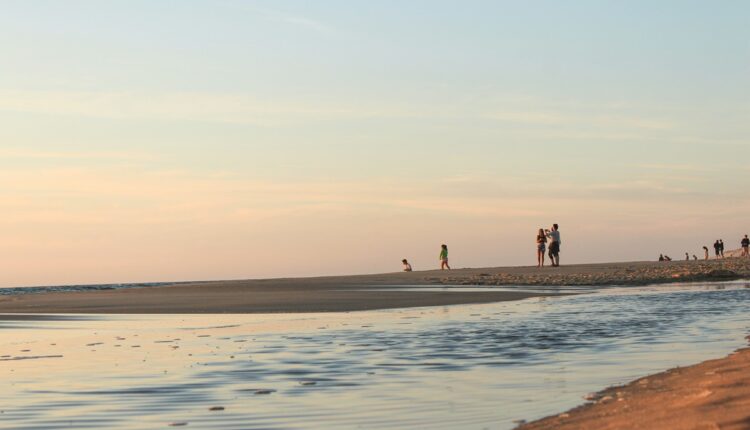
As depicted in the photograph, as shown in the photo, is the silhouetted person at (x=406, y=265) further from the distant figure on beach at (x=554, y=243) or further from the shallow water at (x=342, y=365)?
the shallow water at (x=342, y=365)

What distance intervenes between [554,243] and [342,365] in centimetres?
3787

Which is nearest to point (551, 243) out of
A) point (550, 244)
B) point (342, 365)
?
point (550, 244)

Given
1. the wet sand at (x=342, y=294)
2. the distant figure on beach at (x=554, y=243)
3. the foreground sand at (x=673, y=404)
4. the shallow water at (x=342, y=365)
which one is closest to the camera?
the foreground sand at (x=673, y=404)

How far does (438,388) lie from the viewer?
11.0 metres

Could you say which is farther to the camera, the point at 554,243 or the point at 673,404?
the point at 554,243

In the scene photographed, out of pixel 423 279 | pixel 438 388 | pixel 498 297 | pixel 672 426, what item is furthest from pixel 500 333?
pixel 423 279

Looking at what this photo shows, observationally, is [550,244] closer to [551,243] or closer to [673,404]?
[551,243]

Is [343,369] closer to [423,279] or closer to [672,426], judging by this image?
[672,426]

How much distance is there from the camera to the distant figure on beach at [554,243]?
163ft

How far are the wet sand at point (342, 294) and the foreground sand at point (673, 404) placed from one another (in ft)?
51.1

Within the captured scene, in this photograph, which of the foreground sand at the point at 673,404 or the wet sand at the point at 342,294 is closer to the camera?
the foreground sand at the point at 673,404

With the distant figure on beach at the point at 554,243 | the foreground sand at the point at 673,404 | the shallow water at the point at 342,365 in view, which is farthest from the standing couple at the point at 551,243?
the foreground sand at the point at 673,404

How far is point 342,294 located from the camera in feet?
109

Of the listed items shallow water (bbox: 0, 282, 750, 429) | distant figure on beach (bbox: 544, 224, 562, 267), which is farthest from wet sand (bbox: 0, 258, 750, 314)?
shallow water (bbox: 0, 282, 750, 429)
